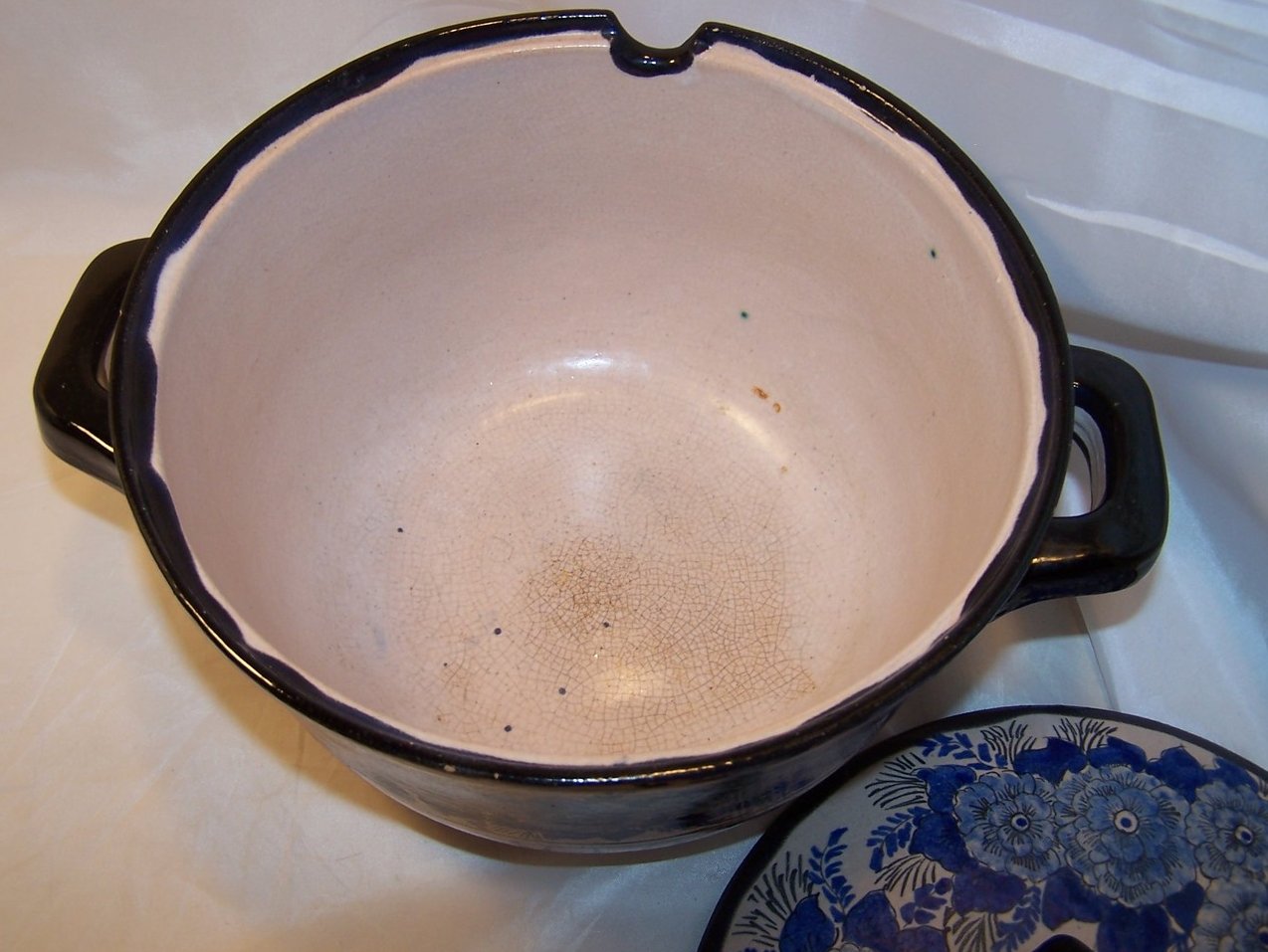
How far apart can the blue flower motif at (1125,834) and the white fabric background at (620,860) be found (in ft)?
0.32

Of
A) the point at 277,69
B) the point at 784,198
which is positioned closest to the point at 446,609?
the point at 784,198

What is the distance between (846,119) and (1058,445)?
23cm

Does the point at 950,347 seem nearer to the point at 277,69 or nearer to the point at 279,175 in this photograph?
the point at 279,175

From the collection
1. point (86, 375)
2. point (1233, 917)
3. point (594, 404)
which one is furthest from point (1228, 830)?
point (86, 375)

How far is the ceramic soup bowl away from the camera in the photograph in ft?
1.96

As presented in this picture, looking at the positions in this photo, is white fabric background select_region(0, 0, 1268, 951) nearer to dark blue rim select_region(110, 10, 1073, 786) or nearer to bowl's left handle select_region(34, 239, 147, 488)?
dark blue rim select_region(110, 10, 1073, 786)

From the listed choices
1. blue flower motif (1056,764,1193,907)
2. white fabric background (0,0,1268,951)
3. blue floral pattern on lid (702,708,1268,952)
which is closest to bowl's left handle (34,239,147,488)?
white fabric background (0,0,1268,951)

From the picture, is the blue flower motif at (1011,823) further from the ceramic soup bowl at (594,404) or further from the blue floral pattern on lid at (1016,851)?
the ceramic soup bowl at (594,404)

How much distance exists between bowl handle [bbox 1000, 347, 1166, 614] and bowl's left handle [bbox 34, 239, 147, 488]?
43 centimetres

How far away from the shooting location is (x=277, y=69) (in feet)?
3.04

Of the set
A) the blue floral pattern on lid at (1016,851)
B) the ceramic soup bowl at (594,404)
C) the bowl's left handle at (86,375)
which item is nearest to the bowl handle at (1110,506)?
the ceramic soup bowl at (594,404)

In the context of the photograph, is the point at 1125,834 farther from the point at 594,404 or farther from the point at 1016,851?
the point at 594,404

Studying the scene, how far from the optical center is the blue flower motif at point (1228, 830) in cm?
70

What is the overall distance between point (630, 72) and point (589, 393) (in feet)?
0.75
